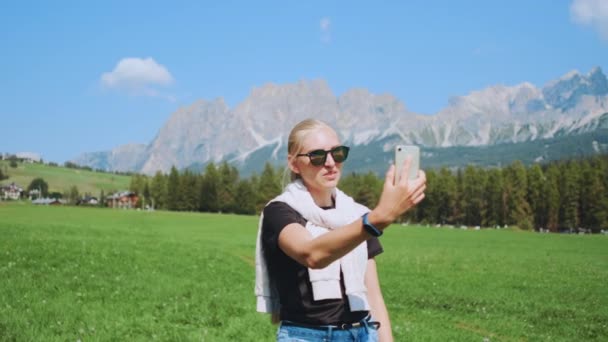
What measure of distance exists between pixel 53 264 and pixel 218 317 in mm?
8908

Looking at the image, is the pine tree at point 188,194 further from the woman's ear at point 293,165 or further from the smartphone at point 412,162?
the smartphone at point 412,162

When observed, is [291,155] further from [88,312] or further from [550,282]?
[550,282]

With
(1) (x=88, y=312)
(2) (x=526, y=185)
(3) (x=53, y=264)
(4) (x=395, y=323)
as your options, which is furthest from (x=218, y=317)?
(2) (x=526, y=185)

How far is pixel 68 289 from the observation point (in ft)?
50.0

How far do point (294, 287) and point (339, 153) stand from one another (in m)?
1.08

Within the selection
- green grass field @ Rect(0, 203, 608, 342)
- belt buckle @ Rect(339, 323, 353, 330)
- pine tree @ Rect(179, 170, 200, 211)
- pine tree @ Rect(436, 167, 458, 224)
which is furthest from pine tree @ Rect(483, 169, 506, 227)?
belt buckle @ Rect(339, 323, 353, 330)

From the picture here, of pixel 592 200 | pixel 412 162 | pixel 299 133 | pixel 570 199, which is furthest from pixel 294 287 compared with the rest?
pixel 570 199

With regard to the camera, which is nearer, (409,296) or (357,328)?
(357,328)

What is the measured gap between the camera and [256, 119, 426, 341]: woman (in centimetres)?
427

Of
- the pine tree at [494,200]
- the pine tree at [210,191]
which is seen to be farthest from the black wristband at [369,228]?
the pine tree at [210,191]

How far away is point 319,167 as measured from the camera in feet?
14.6

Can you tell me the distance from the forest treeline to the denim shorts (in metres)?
115

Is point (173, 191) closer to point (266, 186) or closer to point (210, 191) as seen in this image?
point (210, 191)

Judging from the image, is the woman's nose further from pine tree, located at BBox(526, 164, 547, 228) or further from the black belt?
pine tree, located at BBox(526, 164, 547, 228)
